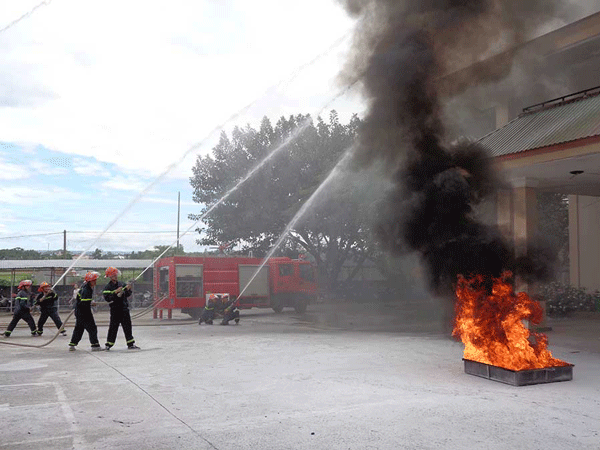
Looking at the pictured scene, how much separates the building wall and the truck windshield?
9.92m

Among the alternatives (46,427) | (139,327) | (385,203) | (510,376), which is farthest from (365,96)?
(139,327)

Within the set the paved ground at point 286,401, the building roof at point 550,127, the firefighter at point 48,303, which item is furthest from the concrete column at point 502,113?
the firefighter at point 48,303

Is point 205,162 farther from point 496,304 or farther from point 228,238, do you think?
point 496,304

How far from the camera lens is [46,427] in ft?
17.4

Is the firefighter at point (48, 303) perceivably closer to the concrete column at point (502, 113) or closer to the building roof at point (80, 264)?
the concrete column at point (502, 113)

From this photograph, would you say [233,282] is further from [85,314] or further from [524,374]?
[524,374]

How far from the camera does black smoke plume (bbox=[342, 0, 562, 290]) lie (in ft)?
27.8

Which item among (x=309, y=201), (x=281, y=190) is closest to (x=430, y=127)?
(x=309, y=201)

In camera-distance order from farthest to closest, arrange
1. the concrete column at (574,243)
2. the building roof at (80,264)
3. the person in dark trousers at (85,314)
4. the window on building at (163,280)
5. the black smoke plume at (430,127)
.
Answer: the building roof at (80,264)
the window on building at (163,280)
the concrete column at (574,243)
the person in dark trousers at (85,314)
the black smoke plume at (430,127)

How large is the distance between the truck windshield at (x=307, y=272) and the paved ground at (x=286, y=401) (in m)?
11.7

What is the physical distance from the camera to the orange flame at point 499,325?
24.2 ft

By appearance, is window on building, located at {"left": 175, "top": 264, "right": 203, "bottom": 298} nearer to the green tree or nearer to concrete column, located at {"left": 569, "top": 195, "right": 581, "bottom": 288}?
the green tree

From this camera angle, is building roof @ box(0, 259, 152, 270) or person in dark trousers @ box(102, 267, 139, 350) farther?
building roof @ box(0, 259, 152, 270)

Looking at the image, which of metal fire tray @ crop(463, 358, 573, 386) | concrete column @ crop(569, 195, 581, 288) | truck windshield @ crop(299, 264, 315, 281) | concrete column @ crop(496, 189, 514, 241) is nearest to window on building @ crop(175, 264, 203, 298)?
truck windshield @ crop(299, 264, 315, 281)
